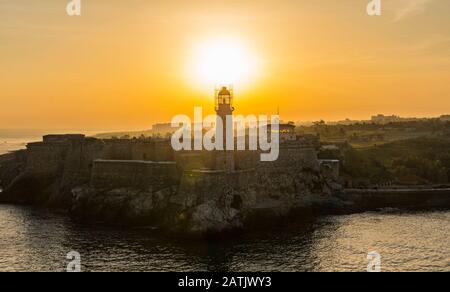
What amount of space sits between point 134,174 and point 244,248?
55.3ft

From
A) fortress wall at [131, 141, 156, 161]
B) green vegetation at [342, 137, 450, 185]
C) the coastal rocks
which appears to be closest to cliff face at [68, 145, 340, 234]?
the coastal rocks

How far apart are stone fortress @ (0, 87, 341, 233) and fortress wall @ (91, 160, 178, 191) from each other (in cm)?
10

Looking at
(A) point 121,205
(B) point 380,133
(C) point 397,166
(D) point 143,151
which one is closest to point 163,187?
(A) point 121,205

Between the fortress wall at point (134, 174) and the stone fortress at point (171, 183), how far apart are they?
0.10m

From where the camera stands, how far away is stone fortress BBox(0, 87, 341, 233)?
41.5 m

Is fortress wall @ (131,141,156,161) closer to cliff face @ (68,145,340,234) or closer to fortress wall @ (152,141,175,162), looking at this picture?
fortress wall @ (152,141,175,162)

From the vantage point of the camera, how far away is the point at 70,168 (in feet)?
184

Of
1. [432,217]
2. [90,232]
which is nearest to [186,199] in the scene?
[90,232]

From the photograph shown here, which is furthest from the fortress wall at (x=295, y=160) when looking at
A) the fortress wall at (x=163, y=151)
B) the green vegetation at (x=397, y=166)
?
the green vegetation at (x=397, y=166)

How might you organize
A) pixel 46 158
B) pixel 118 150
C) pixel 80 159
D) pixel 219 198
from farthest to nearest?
pixel 46 158, pixel 80 159, pixel 118 150, pixel 219 198

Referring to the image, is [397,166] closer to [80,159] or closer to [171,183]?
[171,183]

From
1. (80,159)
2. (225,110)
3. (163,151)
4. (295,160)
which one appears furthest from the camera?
(80,159)

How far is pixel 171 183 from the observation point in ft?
150

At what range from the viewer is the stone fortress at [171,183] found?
136 ft
